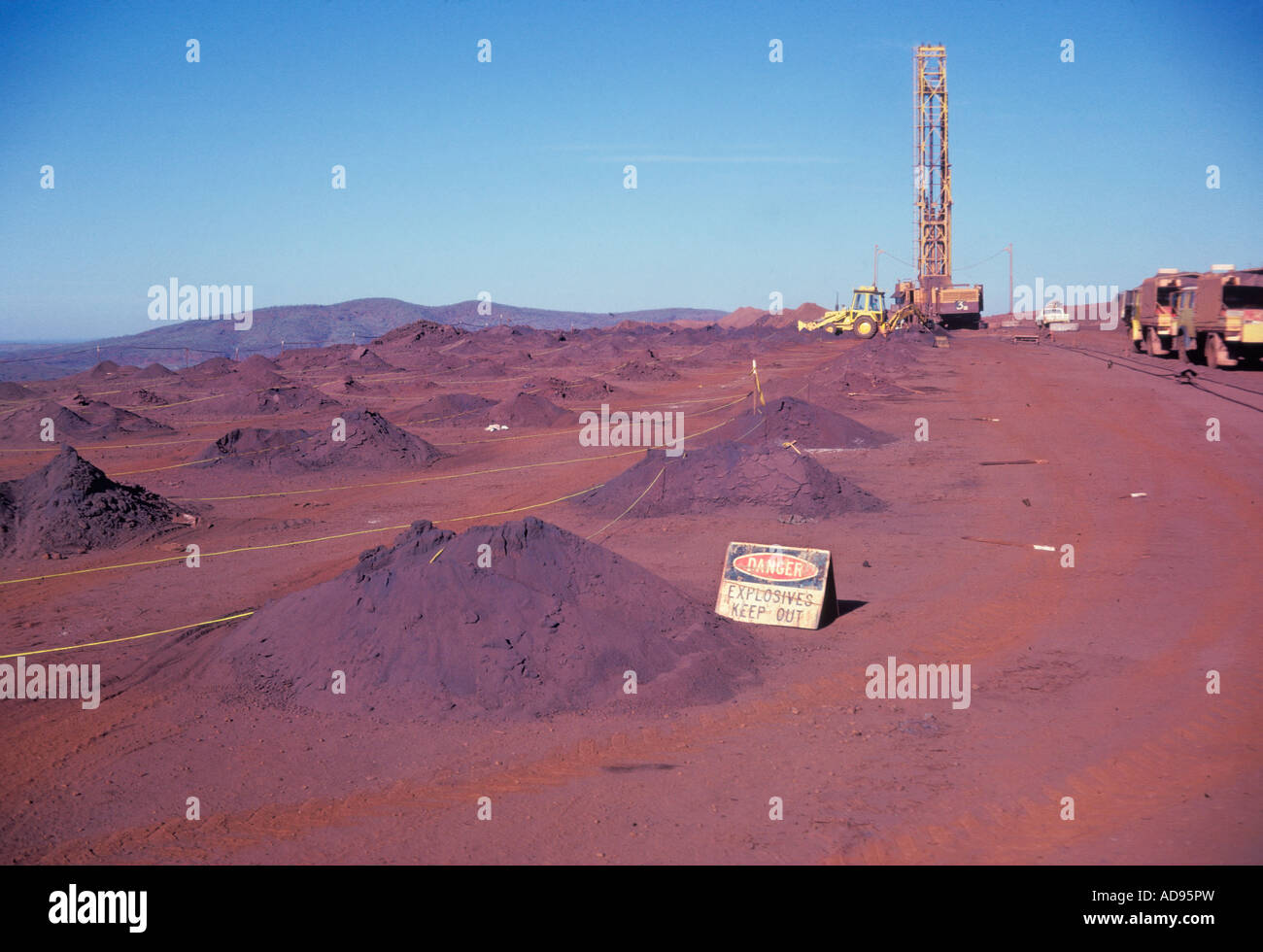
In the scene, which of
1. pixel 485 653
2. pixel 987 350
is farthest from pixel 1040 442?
pixel 987 350

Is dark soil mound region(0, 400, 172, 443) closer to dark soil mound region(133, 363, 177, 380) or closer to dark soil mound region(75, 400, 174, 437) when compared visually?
dark soil mound region(75, 400, 174, 437)

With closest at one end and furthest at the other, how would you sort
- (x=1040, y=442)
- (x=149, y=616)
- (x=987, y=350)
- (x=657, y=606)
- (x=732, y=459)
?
(x=657, y=606) < (x=149, y=616) < (x=732, y=459) < (x=1040, y=442) < (x=987, y=350)

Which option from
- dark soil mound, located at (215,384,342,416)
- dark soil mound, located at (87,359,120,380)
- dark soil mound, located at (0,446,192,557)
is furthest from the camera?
dark soil mound, located at (87,359,120,380)

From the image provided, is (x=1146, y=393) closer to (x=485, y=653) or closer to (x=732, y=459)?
(x=732, y=459)

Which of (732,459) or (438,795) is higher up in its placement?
(732,459)

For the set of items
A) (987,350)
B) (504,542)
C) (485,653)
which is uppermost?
(987,350)

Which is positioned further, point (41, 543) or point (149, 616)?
point (41, 543)

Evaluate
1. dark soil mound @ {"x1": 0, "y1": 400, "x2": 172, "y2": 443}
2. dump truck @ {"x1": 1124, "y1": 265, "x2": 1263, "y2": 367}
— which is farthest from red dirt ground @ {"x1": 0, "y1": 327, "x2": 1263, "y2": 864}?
dump truck @ {"x1": 1124, "y1": 265, "x2": 1263, "y2": 367}
